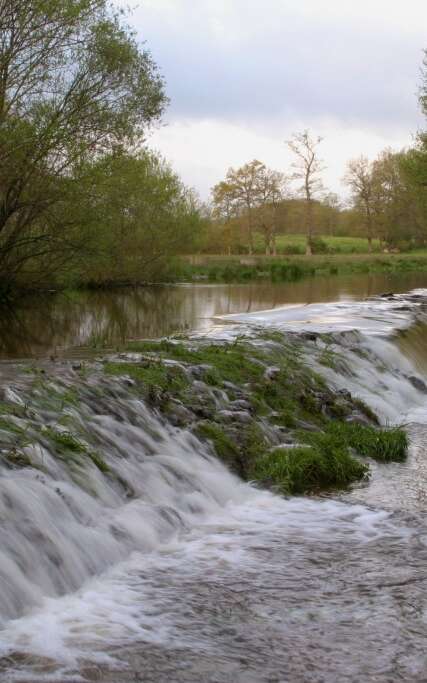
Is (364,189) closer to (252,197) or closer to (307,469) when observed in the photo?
(252,197)

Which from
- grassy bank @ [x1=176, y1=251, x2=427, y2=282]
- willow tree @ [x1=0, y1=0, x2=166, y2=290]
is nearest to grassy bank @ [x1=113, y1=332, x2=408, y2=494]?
willow tree @ [x1=0, y1=0, x2=166, y2=290]


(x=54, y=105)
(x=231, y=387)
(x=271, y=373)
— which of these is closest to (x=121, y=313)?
(x=54, y=105)

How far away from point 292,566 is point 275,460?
2.69 metres

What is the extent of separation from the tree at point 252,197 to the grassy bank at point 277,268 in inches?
791

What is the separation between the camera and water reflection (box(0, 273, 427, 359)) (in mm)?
15852

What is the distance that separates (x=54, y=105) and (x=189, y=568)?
20.1m

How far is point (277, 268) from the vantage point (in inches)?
2162

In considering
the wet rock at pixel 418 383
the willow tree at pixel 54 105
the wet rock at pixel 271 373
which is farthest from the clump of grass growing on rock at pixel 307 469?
the willow tree at pixel 54 105

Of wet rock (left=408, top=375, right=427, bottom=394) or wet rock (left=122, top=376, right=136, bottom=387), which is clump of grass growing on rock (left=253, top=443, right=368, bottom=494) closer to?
wet rock (left=122, top=376, right=136, bottom=387)

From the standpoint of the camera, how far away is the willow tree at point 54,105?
22.4 m

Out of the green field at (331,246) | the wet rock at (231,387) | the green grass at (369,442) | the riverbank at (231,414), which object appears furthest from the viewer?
the green field at (331,246)

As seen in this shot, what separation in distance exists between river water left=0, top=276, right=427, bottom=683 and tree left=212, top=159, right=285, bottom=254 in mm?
77016

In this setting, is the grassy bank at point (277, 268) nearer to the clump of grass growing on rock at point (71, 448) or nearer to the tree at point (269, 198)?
the tree at point (269, 198)

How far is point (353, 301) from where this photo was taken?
28297mm
